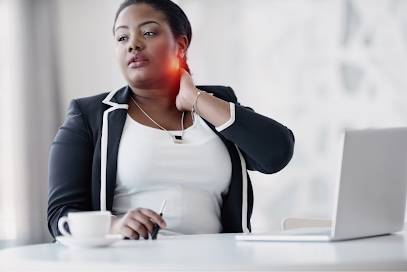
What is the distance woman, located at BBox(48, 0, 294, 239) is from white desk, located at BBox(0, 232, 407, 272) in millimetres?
358

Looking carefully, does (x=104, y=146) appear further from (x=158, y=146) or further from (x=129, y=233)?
(x=129, y=233)

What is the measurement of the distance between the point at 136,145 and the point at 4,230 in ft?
7.67

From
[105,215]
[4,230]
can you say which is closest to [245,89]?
[4,230]

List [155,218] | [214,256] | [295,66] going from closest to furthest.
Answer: [214,256], [155,218], [295,66]

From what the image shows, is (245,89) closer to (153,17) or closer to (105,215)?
(153,17)

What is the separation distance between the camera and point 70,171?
198 cm

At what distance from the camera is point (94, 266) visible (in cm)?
128

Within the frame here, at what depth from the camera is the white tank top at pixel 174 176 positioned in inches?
79.3

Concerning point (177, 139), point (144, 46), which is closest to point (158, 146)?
point (177, 139)

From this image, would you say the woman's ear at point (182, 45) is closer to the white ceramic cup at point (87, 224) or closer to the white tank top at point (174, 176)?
the white tank top at point (174, 176)

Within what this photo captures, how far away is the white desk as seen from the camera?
4.03ft

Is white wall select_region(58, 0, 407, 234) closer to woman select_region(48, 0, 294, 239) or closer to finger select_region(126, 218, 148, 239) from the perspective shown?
woman select_region(48, 0, 294, 239)

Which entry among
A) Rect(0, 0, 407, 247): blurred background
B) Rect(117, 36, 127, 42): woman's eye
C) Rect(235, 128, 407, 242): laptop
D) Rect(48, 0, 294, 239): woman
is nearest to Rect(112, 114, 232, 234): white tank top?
Rect(48, 0, 294, 239): woman

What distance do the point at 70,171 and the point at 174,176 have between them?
269 mm
